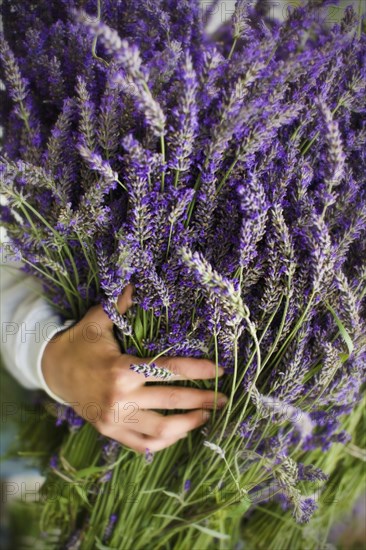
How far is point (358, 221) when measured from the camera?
557mm

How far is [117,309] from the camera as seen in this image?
628mm

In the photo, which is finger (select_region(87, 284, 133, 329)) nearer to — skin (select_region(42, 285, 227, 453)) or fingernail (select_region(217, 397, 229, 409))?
skin (select_region(42, 285, 227, 453))

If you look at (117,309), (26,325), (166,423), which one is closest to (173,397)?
(166,423)

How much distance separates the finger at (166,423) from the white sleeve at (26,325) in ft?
0.52

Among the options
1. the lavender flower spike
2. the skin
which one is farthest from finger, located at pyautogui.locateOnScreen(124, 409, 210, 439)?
the lavender flower spike

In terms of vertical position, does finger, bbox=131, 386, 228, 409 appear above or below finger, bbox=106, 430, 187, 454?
above

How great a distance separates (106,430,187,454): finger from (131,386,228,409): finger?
0.05 m

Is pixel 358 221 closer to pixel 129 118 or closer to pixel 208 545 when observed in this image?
pixel 129 118

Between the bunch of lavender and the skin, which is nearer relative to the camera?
the bunch of lavender

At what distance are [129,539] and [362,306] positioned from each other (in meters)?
0.52

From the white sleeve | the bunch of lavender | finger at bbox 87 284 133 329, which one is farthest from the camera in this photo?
the white sleeve

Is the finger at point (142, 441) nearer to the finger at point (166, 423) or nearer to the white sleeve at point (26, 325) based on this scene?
the finger at point (166, 423)

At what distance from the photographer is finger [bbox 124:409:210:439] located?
704 millimetres

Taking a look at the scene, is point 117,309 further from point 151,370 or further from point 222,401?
point 222,401
